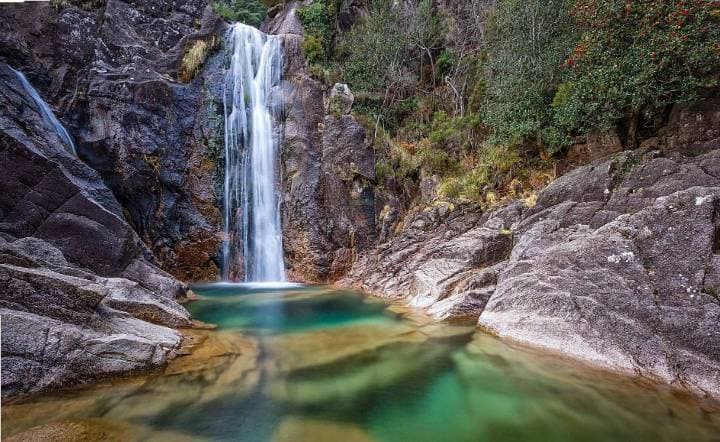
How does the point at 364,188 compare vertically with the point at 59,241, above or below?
above

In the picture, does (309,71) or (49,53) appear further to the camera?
(309,71)

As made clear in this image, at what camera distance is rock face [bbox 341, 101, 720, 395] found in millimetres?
5367

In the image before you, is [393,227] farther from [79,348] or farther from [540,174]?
[79,348]

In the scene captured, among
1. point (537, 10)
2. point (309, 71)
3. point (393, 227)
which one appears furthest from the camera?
point (309, 71)

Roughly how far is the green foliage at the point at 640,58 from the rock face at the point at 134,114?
14.8 metres

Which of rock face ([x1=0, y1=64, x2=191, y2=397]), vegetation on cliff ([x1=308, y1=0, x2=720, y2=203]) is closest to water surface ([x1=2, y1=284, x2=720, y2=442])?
rock face ([x1=0, y1=64, x2=191, y2=397])

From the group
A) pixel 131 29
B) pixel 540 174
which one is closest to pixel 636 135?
pixel 540 174

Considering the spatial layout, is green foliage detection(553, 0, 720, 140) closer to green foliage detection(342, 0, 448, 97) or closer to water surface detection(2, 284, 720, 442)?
water surface detection(2, 284, 720, 442)

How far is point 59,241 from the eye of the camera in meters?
9.45

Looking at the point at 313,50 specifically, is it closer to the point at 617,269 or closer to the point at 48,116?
the point at 48,116

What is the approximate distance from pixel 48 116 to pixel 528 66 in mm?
17265

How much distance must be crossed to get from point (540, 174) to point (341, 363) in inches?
370

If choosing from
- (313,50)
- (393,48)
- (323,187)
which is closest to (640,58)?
(323,187)

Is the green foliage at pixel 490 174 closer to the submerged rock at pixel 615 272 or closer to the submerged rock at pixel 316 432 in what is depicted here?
the submerged rock at pixel 615 272
